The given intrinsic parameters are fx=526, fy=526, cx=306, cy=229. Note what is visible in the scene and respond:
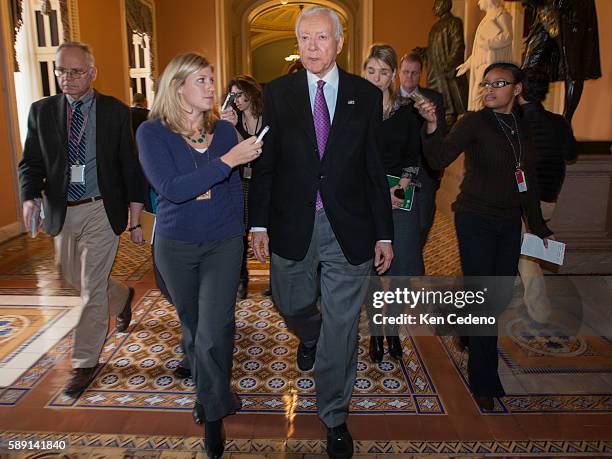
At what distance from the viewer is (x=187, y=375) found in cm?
308

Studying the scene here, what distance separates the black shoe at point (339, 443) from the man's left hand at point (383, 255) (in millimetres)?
739

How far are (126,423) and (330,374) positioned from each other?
1.07 metres

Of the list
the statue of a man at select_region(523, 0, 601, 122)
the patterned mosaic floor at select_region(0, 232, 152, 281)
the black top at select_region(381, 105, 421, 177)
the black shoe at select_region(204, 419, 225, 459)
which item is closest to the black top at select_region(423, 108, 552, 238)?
the black top at select_region(381, 105, 421, 177)

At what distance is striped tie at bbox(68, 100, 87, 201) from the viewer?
286 cm

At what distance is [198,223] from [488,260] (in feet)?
4.80

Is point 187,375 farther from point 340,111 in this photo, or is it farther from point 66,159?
point 340,111

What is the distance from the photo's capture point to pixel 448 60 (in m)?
8.80

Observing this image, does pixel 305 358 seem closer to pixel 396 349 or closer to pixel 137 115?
pixel 396 349

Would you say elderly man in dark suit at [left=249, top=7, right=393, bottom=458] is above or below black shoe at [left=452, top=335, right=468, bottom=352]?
above

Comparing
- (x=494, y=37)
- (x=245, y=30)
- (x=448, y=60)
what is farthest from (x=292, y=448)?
(x=245, y=30)

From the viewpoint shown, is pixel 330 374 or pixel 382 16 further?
pixel 382 16

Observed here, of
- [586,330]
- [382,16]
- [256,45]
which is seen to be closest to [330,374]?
[586,330]

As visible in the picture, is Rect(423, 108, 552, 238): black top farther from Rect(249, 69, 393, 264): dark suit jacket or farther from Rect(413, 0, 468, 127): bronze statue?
Rect(413, 0, 468, 127): bronze statue

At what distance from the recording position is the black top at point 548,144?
10.6 ft
